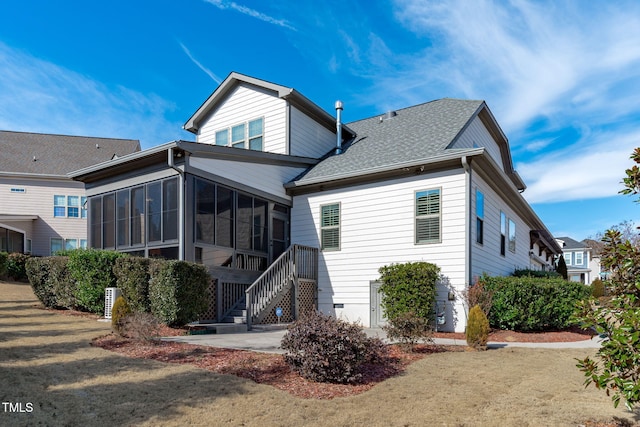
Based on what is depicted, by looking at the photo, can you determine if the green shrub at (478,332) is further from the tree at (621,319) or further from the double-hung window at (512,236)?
the double-hung window at (512,236)

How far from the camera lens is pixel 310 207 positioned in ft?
53.4

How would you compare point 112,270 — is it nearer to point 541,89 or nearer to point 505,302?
point 505,302

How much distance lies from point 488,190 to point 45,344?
41.8 feet

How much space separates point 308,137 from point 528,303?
10.2 metres

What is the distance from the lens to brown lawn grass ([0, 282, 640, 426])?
5012 millimetres

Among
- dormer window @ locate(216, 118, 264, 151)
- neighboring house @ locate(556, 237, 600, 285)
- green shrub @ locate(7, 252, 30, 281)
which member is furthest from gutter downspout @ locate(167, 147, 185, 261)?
neighboring house @ locate(556, 237, 600, 285)

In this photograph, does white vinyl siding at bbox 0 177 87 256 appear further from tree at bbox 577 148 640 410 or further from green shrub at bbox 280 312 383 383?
tree at bbox 577 148 640 410

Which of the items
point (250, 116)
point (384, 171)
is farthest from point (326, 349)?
point (250, 116)

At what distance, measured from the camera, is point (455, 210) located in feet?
42.7

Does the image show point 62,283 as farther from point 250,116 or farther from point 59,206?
point 59,206

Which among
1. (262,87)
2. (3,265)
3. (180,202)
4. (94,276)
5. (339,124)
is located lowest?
(3,265)

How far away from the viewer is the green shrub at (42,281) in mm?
13180

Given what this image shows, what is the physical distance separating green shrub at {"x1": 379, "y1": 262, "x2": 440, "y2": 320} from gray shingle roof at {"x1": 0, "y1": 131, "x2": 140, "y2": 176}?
2185 cm

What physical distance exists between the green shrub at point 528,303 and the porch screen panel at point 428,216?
6.23ft
